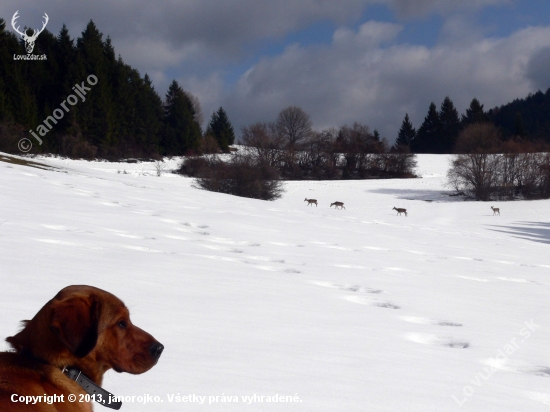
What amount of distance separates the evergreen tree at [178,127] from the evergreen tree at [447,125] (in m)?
47.0

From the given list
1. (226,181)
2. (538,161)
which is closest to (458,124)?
(538,161)

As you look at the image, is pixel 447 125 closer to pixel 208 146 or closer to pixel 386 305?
pixel 208 146

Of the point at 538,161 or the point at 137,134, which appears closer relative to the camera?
the point at 538,161

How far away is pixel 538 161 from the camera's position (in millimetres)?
45094

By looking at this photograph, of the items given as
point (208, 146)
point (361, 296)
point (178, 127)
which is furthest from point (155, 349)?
point (178, 127)

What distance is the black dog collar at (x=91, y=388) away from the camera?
6.86ft

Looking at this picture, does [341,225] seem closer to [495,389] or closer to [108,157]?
[495,389]

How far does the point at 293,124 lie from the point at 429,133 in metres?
31.8

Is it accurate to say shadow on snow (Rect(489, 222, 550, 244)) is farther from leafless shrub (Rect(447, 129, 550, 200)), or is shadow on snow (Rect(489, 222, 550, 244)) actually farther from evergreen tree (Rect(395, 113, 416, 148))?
evergreen tree (Rect(395, 113, 416, 148))

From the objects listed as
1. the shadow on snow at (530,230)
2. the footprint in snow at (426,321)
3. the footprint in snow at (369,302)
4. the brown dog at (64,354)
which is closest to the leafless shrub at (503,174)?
the shadow on snow at (530,230)

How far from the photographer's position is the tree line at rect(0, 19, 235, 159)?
40812mm

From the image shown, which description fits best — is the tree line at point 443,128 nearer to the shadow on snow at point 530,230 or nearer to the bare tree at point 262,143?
the bare tree at point 262,143

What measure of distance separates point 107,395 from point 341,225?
12.8 m

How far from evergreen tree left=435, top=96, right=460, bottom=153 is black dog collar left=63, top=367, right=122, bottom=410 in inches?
3655
